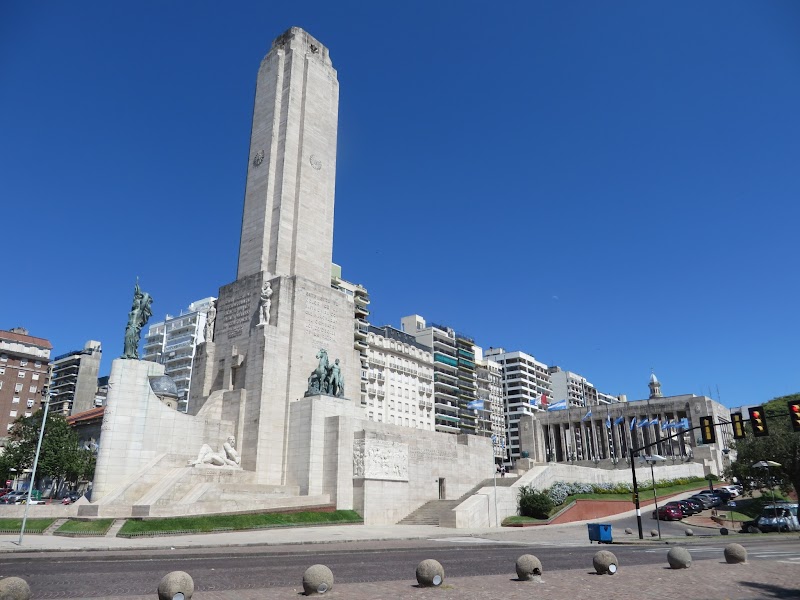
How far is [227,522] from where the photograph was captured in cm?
2608

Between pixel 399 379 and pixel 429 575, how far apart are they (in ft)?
270

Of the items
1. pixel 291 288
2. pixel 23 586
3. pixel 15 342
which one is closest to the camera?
pixel 23 586

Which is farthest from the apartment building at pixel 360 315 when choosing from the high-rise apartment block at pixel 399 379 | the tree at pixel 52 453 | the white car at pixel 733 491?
the white car at pixel 733 491

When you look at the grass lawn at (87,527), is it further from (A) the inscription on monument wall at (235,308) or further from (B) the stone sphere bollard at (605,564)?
(B) the stone sphere bollard at (605,564)

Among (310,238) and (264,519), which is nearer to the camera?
(264,519)

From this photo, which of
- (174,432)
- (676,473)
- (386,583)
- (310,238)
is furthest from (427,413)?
(386,583)

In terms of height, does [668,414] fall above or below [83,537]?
above

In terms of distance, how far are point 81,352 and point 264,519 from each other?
10445cm

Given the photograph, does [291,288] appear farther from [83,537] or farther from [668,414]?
[668,414]

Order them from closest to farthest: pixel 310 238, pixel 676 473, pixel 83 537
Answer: pixel 83 537
pixel 310 238
pixel 676 473

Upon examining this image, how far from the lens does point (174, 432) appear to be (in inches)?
1278

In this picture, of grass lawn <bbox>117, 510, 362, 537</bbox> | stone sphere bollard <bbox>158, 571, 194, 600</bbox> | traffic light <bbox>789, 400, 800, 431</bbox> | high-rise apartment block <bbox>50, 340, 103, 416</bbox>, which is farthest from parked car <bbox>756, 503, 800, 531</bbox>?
high-rise apartment block <bbox>50, 340, 103, 416</bbox>

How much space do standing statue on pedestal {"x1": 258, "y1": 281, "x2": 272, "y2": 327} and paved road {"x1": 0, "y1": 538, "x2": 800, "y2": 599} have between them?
18314 mm

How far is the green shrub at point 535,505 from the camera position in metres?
37.0
